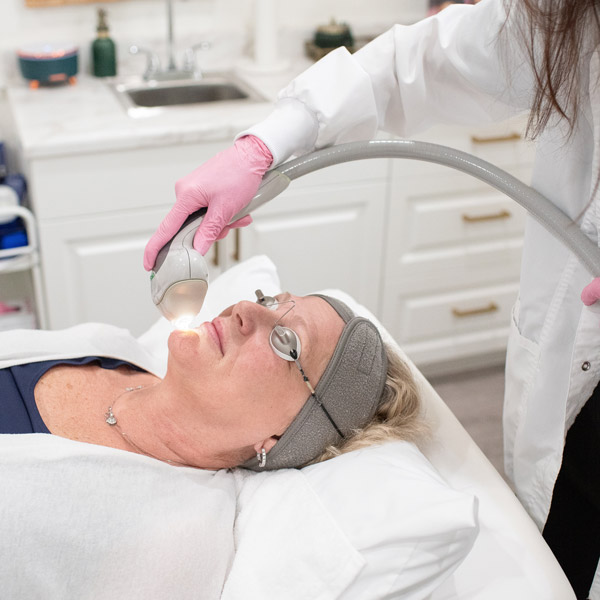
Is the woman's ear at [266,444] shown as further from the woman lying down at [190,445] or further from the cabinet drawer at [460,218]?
the cabinet drawer at [460,218]

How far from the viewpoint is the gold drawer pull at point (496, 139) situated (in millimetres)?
2359

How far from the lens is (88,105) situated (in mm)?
2268

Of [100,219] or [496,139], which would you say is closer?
[100,219]

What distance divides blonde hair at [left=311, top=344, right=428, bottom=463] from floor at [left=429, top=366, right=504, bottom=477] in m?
Answer: 1.15

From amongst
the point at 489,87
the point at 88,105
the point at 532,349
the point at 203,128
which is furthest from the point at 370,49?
the point at 88,105

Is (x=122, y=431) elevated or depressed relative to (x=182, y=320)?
depressed

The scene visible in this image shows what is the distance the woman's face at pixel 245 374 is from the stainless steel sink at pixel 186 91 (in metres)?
1.30

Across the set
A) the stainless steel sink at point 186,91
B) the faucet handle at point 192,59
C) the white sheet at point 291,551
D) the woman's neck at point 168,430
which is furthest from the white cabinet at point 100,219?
the white sheet at point 291,551

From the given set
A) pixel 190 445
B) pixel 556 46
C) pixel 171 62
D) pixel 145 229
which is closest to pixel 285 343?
pixel 190 445

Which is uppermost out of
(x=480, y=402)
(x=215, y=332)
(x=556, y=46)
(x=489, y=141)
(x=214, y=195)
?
(x=556, y=46)

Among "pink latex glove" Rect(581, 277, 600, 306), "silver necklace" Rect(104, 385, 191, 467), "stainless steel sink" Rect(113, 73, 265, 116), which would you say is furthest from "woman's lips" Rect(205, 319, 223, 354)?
"stainless steel sink" Rect(113, 73, 265, 116)

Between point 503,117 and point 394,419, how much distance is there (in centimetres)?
55

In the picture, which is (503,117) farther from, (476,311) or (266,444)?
(476,311)

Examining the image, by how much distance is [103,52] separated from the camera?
2.49 m
